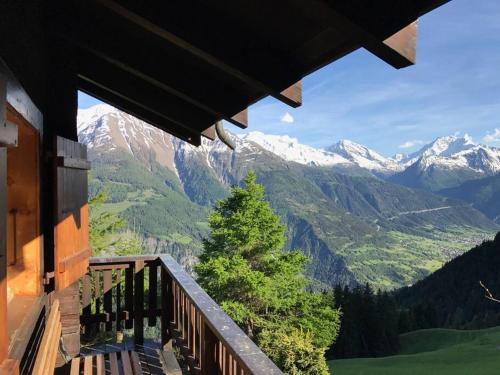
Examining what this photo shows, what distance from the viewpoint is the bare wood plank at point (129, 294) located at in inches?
194

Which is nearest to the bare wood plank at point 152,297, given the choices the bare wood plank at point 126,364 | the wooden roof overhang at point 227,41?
the bare wood plank at point 126,364

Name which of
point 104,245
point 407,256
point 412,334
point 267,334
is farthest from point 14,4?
point 407,256

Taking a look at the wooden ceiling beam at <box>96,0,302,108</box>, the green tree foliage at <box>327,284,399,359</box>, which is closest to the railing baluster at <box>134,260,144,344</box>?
the wooden ceiling beam at <box>96,0,302,108</box>

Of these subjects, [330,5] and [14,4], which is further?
[14,4]

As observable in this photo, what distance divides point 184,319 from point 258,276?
51.5 feet

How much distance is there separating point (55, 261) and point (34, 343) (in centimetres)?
60

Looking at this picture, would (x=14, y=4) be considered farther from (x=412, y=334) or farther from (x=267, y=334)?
(x=412, y=334)

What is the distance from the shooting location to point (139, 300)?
4930 mm

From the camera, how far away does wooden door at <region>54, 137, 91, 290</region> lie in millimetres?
3129

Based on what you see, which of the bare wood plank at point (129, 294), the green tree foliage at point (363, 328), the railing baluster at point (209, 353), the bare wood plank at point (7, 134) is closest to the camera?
the bare wood plank at point (7, 134)

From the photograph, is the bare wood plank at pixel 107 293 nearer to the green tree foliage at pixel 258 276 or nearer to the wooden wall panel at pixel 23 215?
the wooden wall panel at pixel 23 215

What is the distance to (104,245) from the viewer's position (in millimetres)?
22281

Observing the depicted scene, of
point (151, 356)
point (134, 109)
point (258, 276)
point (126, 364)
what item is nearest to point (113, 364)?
point (126, 364)

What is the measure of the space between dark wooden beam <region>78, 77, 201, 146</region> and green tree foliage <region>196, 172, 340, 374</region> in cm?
1369
